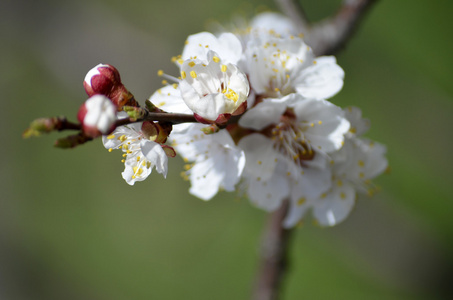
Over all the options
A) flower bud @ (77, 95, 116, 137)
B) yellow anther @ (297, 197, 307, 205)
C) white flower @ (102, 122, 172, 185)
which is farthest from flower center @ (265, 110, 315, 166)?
flower bud @ (77, 95, 116, 137)

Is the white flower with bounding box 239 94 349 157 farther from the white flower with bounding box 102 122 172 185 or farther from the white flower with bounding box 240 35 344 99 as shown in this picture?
the white flower with bounding box 102 122 172 185

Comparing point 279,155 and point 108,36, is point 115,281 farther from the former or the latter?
point 279,155

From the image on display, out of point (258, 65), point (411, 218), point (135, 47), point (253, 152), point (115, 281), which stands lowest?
point (115, 281)

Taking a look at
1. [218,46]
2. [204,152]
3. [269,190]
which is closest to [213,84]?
[218,46]

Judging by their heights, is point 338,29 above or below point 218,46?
below

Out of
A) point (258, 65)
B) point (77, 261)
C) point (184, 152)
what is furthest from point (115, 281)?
point (258, 65)

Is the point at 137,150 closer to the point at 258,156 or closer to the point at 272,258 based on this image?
the point at 258,156
